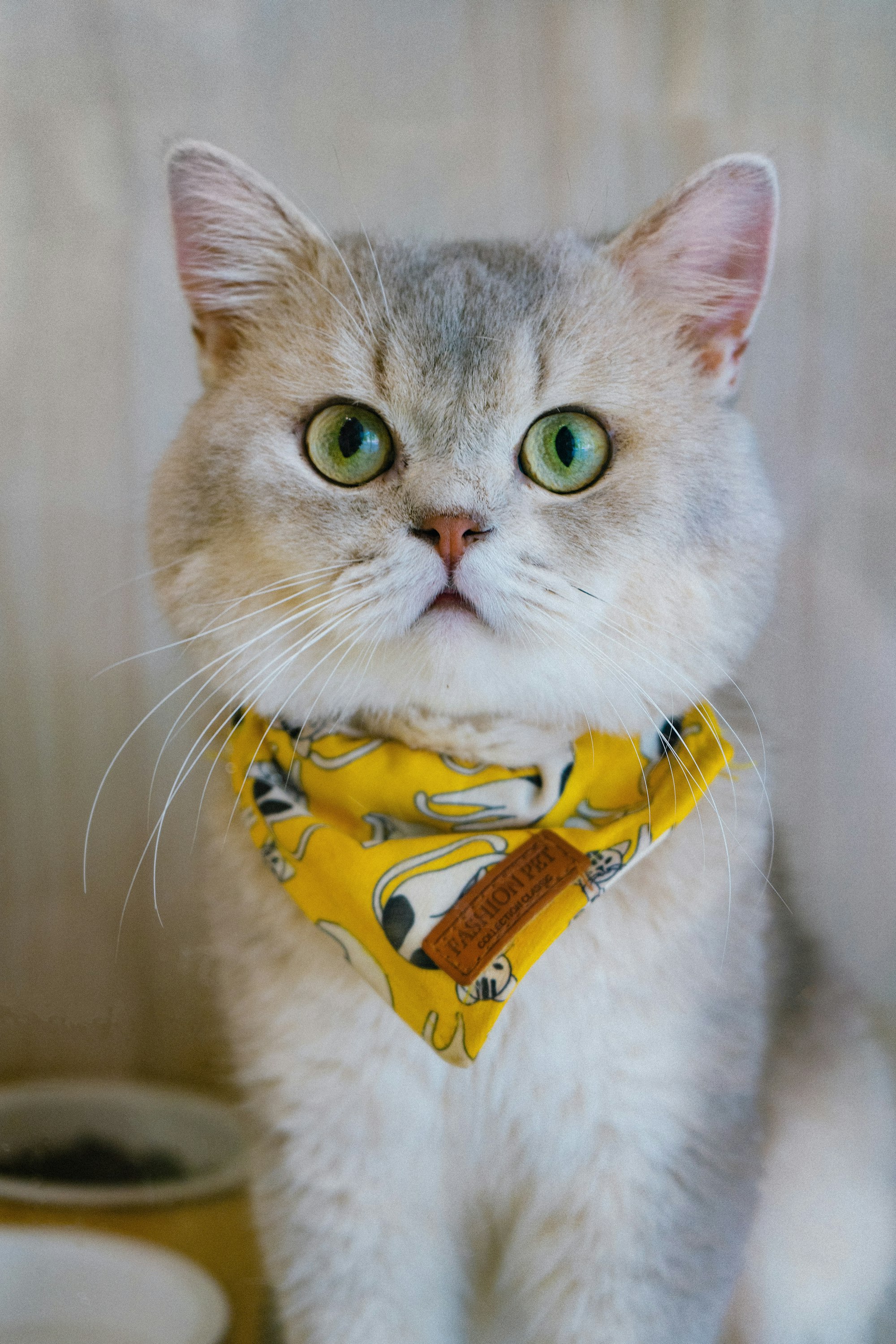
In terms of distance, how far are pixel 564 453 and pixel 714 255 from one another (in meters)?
0.22

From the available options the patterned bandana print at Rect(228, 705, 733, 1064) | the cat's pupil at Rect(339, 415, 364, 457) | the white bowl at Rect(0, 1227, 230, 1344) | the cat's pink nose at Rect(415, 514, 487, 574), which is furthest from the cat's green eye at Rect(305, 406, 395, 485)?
the white bowl at Rect(0, 1227, 230, 1344)

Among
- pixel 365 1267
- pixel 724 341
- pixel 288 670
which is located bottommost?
pixel 365 1267

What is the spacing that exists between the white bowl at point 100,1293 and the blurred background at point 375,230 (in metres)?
0.17

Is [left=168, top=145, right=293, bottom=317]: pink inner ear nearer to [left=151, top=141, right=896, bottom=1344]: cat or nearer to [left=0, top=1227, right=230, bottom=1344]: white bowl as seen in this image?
[left=151, top=141, right=896, bottom=1344]: cat

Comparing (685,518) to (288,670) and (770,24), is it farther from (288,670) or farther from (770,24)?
(770,24)

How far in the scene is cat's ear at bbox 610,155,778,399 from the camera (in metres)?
0.76

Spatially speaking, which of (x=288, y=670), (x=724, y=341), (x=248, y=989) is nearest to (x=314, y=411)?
(x=288, y=670)

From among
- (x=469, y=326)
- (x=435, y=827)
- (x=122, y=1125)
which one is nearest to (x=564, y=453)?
(x=469, y=326)

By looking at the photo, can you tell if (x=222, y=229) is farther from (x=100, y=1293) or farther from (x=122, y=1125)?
(x=100, y=1293)

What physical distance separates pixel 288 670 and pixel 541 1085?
1.34ft

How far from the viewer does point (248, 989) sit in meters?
0.89

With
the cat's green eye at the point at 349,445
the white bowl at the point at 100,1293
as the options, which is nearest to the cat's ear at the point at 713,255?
the cat's green eye at the point at 349,445

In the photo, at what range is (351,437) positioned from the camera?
0.77m

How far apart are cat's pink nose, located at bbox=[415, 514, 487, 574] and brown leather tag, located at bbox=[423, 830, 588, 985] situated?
0.84 ft
